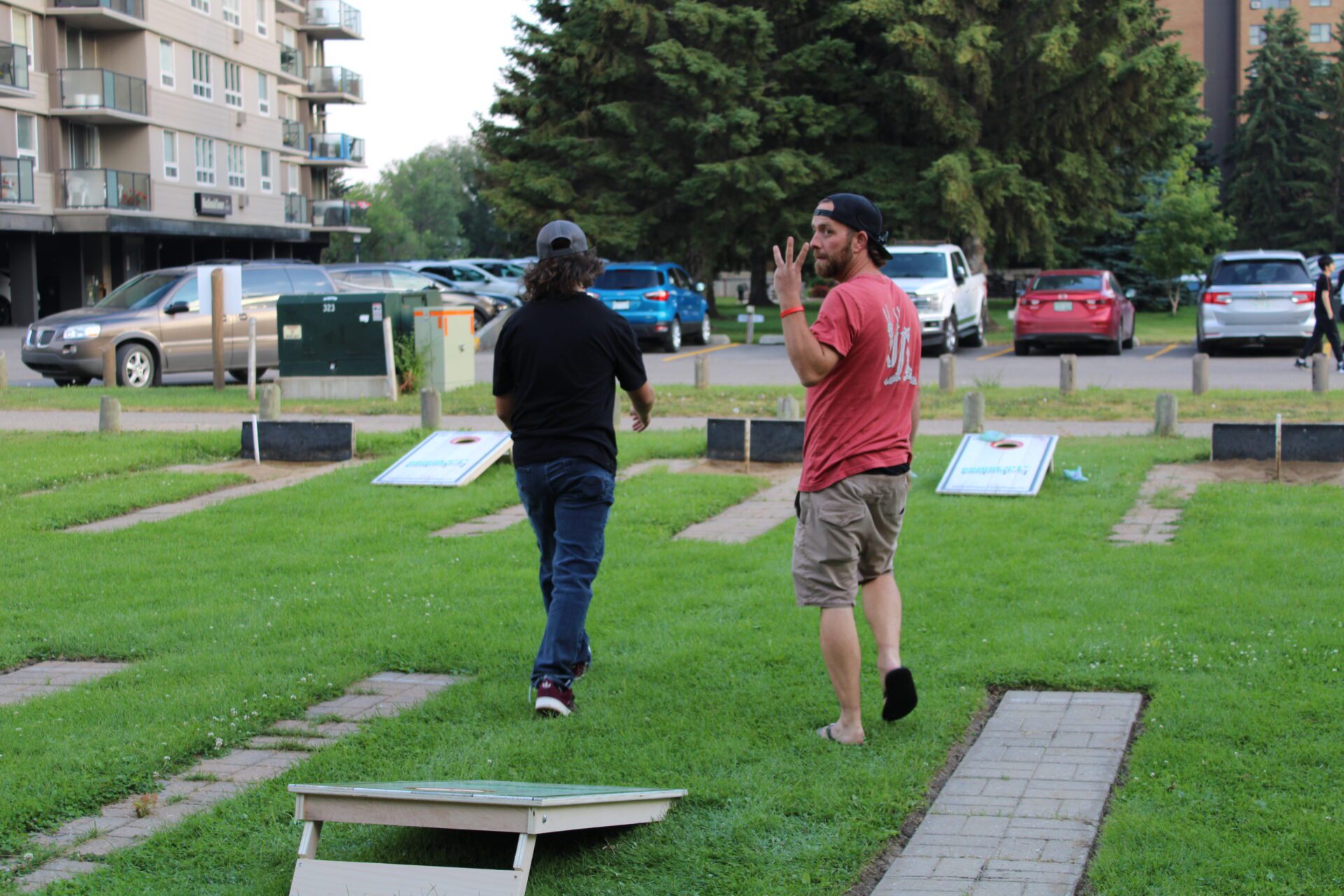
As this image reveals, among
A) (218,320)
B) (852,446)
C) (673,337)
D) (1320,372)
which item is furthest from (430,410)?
(673,337)

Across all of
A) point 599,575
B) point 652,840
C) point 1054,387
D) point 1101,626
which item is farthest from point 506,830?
point 1054,387

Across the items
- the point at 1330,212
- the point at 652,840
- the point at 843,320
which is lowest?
the point at 652,840

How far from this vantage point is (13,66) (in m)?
38.7

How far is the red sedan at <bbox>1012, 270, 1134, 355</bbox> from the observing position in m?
25.7

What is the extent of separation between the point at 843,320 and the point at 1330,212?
73.9 m

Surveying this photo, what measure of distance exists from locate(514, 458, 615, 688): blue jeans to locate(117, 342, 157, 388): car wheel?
51.8 feet

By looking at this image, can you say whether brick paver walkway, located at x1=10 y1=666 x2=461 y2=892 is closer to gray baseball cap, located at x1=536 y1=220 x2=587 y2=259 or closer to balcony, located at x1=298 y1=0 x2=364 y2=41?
gray baseball cap, located at x1=536 y1=220 x2=587 y2=259

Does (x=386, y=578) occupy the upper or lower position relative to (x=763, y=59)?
lower

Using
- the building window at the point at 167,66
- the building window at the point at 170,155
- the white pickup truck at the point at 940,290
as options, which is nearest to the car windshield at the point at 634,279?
the white pickup truck at the point at 940,290

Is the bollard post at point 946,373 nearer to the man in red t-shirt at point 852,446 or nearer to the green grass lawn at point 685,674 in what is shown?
the green grass lawn at point 685,674

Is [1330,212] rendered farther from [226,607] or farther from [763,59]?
[226,607]

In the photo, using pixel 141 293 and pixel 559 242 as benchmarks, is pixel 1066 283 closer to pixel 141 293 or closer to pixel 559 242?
pixel 141 293

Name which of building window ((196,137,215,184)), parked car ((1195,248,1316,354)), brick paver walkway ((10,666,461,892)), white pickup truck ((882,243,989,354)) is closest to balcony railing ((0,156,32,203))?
building window ((196,137,215,184))

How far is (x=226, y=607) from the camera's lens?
749 cm
